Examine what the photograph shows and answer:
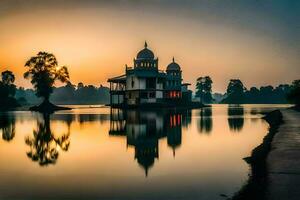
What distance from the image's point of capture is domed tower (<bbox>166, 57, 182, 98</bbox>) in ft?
376

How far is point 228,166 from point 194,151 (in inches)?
222

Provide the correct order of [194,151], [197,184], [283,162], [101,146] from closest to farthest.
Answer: [197,184] → [283,162] → [194,151] → [101,146]

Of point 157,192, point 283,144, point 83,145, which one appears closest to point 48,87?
point 83,145

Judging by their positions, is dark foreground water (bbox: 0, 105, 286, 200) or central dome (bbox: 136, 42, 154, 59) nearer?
dark foreground water (bbox: 0, 105, 286, 200)

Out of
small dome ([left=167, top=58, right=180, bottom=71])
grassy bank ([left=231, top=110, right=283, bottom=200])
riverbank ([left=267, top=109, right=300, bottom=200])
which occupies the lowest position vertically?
grassy bank ([left=231, top=110, right=283, bottom=200])

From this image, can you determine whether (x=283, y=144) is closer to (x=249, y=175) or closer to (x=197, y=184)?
(x=249, y=175)

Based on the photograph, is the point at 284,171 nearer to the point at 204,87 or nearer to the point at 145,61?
the point at 145,61

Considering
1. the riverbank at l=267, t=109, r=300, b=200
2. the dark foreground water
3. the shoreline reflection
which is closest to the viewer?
the riverbank at l=267, t=109, r=300, b=200

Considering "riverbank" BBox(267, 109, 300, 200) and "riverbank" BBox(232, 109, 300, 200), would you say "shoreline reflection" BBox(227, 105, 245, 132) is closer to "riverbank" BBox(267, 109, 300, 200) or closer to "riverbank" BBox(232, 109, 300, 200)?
"riverbank" BBox(267, 109, 300, 200)

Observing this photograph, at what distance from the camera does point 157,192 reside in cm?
1300

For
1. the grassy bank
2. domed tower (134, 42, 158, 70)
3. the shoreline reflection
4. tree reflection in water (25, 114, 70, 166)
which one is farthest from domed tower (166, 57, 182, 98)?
the grassy bank

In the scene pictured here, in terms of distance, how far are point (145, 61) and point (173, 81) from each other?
13010mm

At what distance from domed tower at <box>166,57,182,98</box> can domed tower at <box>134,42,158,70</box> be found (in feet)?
22.3

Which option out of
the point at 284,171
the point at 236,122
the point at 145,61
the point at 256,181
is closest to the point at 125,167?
the point at 256,181
